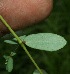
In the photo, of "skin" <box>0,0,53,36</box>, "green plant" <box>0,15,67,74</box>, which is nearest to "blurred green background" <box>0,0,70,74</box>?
"skin" <box>0,0,53,36</box>

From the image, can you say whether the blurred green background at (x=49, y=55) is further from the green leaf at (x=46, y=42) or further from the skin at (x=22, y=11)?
the green leaf at (x=46, y=42)

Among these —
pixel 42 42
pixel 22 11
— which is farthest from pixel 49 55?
pixel 42 42

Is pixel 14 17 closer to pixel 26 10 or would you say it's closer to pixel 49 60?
pixel 26 10

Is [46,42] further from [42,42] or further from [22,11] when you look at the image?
[22,11]

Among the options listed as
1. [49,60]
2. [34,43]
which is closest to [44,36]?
[34,43]

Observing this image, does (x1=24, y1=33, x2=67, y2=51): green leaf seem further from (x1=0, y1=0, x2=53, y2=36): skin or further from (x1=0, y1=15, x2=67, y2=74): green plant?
(x1=0, y1=0, x2=53, y2=36): skin

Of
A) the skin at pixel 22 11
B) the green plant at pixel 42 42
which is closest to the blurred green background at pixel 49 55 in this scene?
the skin at pixel 22 11
